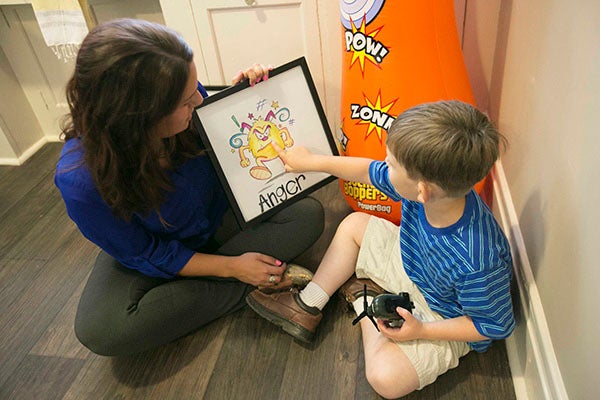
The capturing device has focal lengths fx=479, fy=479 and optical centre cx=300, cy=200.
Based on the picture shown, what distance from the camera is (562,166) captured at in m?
0.81

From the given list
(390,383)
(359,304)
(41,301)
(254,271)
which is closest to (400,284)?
(359,304)

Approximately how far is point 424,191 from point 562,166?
0.80 ft

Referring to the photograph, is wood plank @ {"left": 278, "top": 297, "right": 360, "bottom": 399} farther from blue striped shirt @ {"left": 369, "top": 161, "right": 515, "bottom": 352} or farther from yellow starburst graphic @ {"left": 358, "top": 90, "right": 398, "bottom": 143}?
→ yellow starburst graphic @ {"left": 358, "top": 90, "right": 398, "bottom": 143}

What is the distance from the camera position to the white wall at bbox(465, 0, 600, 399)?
690 mm

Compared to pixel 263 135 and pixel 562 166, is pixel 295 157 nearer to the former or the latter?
pixel 263 135

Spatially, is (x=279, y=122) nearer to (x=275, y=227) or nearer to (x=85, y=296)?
(x=275, y=227)

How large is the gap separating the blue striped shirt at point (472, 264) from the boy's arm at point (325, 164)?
61 millimetres

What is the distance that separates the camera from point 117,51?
0.79 metres

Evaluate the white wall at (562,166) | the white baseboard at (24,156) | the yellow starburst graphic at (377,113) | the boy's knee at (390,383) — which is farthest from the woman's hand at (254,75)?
the white baseboard at (24,156)

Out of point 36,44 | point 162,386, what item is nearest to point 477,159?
point 162,386

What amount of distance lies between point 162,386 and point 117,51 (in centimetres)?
74

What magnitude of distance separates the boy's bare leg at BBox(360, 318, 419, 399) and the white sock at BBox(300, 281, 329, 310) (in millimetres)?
169

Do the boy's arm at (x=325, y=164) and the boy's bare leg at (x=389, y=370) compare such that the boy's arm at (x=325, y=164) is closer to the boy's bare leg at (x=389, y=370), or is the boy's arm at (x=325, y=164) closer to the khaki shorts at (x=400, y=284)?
the khaki shorts at (x=400, y=284)

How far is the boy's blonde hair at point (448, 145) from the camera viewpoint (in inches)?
29.6
